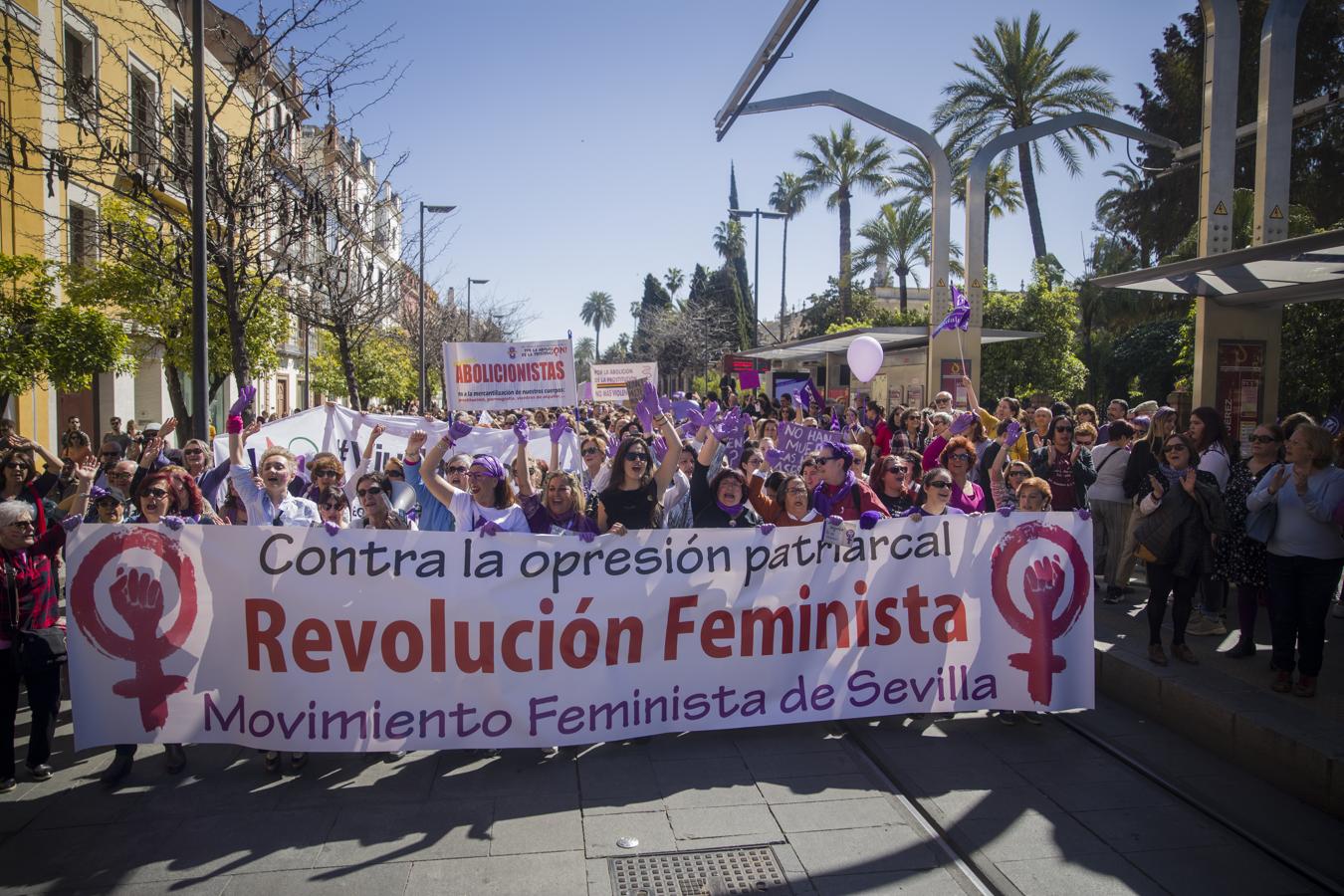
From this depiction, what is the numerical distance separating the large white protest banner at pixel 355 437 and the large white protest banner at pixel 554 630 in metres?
3.83

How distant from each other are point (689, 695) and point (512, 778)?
100 cm

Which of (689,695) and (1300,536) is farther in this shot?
(1300,536)

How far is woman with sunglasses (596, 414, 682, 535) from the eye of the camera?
5.31 metres

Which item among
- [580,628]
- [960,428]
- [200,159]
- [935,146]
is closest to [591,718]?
[580,628]

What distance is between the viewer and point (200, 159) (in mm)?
9109

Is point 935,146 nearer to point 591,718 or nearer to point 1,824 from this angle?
point 591,718

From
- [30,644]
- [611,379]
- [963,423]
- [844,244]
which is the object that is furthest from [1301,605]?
[844,244]

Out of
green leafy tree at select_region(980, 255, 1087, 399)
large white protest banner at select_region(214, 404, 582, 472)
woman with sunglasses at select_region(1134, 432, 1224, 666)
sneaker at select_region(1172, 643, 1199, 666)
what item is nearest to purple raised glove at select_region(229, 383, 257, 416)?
large white protest banner at select_region(214, 404, 582, 472)

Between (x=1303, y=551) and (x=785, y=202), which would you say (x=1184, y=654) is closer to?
(x=1303, y=551)

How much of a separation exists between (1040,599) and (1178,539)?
1279mm

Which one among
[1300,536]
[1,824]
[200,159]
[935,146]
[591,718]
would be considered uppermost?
[935,146]

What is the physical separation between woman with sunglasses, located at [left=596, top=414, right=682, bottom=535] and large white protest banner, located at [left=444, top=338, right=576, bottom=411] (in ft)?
17.7

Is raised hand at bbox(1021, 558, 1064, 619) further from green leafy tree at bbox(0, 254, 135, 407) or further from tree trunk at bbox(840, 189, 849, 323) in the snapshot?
tree trunk at bbox(840, 189, 849, 323)

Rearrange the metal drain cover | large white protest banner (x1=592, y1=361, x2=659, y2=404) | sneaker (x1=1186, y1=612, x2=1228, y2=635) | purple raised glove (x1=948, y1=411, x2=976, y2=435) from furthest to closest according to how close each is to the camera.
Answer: large white protest banner (x1=592, y1=361, x2=659, y2=404) < purple raised glove (x1=948, y1=411, x2=976, y2=435) < sneaker (x1=1186, y1=612, x2=1228, y2=635) < the metal drain cover
